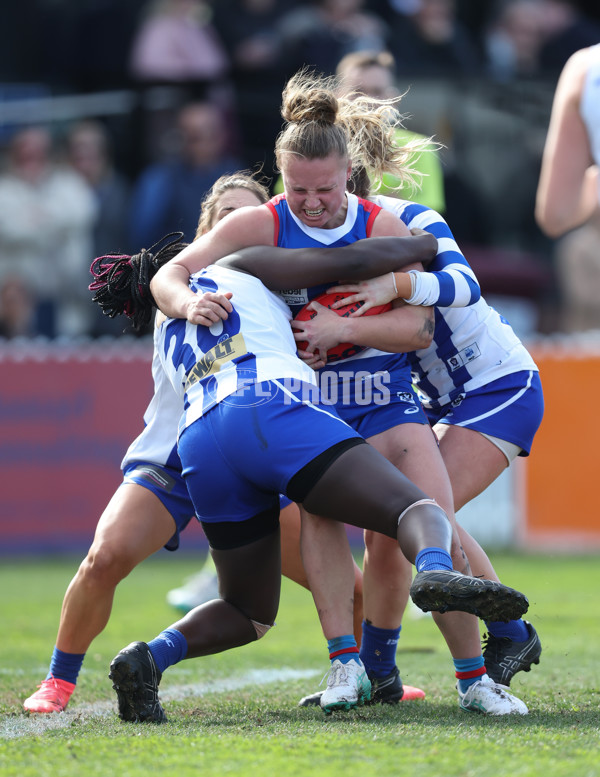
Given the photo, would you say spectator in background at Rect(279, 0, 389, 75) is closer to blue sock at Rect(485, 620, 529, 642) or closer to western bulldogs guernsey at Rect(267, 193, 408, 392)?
western bulldogs guernsey at Rect(267, 193, 408, 392)

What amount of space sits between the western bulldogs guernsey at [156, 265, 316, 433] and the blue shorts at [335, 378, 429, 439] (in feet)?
1.27

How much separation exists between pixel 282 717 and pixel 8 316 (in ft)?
24.9

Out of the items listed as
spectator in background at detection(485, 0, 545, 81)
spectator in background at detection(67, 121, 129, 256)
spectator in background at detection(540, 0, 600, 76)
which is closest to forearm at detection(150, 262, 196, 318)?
spectator in background at detection(67, 121, 129, 256)

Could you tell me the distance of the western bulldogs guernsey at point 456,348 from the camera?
4246 millimetres

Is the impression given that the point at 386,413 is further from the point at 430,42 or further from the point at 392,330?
the point at 430,42

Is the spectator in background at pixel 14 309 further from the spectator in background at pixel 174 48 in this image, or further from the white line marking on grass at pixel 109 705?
the white line marking on grass at pixel 109 705

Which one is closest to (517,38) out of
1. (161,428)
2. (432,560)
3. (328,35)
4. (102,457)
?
(328,35)

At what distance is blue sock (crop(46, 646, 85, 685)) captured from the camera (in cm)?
440

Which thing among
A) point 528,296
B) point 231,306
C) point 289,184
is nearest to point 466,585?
point 231,306

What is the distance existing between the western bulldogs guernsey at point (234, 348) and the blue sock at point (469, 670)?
3.68ft

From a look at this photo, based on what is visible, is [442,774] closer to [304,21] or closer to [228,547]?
[228,547]

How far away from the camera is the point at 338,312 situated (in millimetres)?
3961

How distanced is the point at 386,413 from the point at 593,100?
1261 millimetres

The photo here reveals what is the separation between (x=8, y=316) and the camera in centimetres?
1084
